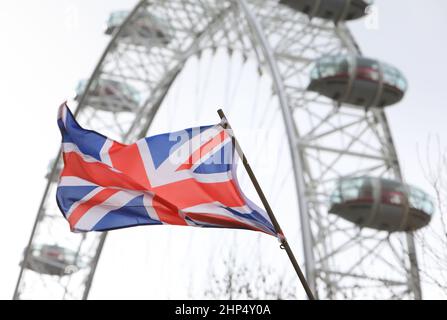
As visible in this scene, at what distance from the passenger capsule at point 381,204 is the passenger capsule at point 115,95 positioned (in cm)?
2052

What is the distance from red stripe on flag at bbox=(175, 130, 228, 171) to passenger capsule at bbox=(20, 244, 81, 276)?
123ft

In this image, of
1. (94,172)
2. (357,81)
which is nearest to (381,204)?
(357,81)

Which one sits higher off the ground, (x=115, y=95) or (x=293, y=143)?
(x=115, y=95)

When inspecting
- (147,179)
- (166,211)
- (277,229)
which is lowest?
(277,229)

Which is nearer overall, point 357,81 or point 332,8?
point 357,81

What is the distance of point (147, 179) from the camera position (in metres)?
9.45

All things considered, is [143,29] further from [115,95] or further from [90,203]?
[90,203]

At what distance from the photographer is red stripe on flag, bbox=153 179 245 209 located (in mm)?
9031

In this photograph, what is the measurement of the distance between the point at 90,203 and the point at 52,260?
38.8 m

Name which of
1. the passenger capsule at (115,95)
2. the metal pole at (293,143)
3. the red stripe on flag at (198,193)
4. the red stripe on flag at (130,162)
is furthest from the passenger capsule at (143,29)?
the red stripe on flag at (198,193)

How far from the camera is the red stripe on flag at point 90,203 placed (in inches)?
371

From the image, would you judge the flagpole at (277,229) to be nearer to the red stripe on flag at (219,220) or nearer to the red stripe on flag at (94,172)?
the red stripe on flag at (219,220)

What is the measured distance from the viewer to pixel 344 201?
27.6 meters
